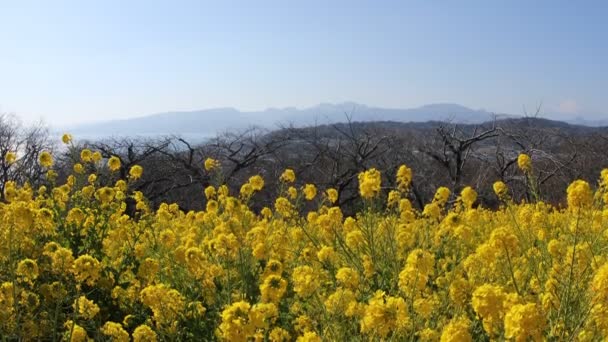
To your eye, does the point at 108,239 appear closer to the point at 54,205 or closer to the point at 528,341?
the point at 54,205

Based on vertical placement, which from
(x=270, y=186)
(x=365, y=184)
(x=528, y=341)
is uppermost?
(x=365, y=184)

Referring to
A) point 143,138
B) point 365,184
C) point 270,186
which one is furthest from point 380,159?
point 365,184

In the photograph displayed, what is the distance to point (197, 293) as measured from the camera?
14.8 feet

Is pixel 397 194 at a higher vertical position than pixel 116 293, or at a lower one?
higher

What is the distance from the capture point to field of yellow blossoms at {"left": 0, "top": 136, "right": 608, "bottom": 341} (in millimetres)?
2678

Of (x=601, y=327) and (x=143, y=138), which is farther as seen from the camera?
(x=143, y=138)

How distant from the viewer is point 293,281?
4.54m

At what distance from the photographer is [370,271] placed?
14.9ft

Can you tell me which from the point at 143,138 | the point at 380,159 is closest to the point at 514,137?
the point at 380,159

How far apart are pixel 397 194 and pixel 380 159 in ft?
66.2

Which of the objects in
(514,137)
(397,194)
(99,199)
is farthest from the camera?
(514,137)

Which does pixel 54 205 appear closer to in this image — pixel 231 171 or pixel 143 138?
pixel 231 171

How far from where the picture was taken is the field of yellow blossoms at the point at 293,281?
268 cm

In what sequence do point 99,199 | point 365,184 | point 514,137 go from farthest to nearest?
point 514,137 → point 99,199 → point 365,184
